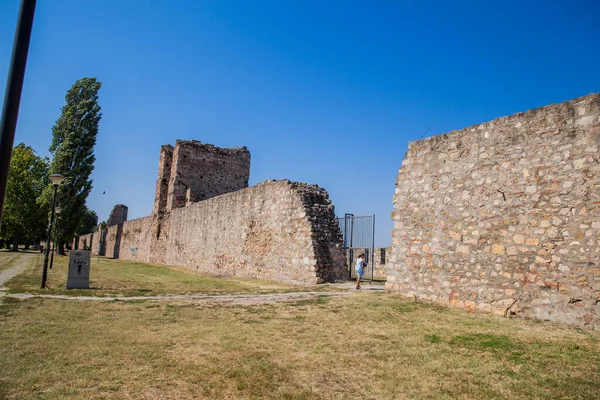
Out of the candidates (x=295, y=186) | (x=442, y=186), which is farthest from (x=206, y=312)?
(x=295, y=186)

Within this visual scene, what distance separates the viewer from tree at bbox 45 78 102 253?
32125mm

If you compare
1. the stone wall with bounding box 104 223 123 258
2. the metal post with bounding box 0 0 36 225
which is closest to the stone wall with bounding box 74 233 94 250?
the stone wall with bounding box 104 223 123 258

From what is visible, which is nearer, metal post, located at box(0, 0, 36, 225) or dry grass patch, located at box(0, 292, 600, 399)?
metal post, located at box(0, 0, 36, 225)

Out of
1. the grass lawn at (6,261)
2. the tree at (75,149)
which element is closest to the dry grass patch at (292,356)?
the grass lawn at (6,261)

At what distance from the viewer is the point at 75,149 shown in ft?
107

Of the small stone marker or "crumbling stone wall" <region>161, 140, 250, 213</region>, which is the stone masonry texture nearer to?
"crumbling stone wall" <region>161, 140, 250, 213</region>

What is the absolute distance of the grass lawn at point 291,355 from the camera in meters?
3.83

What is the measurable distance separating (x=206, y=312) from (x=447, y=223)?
523 cm

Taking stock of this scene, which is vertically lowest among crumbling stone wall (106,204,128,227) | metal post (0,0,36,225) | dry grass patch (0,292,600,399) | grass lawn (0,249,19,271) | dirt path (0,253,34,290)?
grass lawn (0,249,19,271)

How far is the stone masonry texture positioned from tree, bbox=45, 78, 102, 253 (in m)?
5.31

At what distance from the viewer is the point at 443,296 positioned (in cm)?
851

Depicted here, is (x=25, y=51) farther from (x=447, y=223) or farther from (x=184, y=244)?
(x=184, y=244)

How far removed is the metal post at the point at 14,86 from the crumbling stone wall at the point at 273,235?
10960mm

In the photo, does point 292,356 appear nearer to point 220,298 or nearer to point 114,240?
point 220,298
